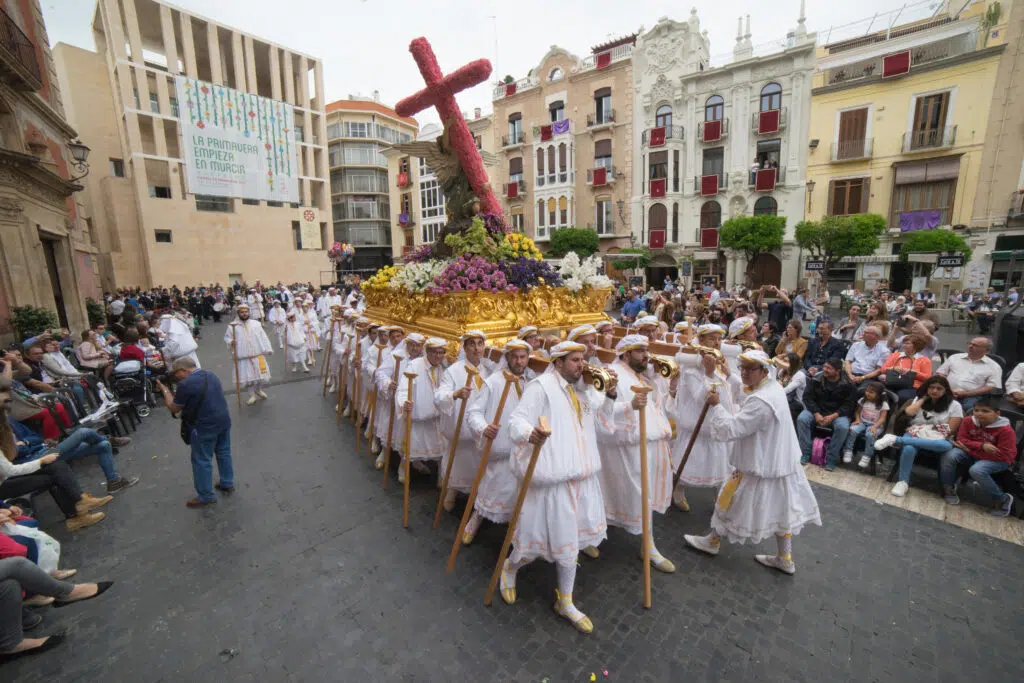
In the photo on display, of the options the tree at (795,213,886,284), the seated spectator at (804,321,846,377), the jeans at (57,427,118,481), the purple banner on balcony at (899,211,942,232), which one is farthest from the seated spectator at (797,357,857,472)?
the purple banner on balcony at (899,211,942,232)

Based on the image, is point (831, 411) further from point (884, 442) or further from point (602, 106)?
point (602, 106)

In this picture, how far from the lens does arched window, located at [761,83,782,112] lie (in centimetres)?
2388

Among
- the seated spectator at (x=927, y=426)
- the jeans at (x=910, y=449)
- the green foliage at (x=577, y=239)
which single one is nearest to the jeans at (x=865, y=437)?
the seated spectator at (x=927, y=426)

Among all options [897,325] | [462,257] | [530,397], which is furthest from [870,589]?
[897,325]

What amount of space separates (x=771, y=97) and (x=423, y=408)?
27.9m

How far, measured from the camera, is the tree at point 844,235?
19.8m

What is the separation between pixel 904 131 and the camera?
21547 millimetres

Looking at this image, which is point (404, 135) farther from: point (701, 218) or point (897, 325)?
point (897, 325)

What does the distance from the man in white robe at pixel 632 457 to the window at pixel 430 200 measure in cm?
3551

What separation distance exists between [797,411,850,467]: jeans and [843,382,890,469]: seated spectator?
0.10 meters

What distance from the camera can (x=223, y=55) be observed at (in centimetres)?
3111

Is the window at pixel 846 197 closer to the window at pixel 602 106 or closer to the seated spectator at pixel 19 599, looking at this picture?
the window at pixel 602 106

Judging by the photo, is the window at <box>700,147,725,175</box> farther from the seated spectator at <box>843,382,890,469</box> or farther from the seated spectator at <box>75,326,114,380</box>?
the seated spectator at <box>75,326,114,380</box>

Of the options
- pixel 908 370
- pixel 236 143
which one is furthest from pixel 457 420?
pixel 236 143
